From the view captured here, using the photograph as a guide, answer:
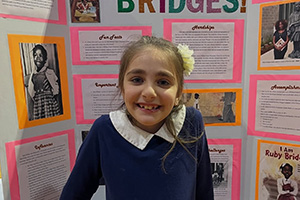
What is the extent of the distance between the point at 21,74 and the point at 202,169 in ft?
2.90

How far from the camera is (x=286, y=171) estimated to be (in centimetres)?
116

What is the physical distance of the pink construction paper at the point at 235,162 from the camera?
4.02ft

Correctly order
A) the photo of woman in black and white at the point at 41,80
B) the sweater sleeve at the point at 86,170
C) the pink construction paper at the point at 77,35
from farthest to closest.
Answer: the pink construction paper at the point at 77,35
the photo of woman in black and white at the point at 41,80
the sweater sleeve at the point at 86,170

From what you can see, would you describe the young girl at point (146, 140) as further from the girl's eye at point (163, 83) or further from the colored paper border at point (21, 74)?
the colored paper border at point (21, 74)

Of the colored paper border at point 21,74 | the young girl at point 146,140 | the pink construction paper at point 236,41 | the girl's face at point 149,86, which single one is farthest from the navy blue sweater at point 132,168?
the pink construction paper at point 236,41

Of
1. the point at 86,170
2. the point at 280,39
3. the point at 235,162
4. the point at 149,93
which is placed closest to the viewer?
the point at 149,93

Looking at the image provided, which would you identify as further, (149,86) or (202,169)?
(202,169)

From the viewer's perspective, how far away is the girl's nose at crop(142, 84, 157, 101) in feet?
2.35

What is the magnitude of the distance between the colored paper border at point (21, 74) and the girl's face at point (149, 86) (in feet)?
1.57

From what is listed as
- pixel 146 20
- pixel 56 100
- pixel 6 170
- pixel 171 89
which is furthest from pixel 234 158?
pixel 6 170

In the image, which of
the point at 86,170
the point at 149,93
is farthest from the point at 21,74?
the point at 149,93

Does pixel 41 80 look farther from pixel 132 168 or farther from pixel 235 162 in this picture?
pixel 235 162

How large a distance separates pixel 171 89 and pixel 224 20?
600 mm

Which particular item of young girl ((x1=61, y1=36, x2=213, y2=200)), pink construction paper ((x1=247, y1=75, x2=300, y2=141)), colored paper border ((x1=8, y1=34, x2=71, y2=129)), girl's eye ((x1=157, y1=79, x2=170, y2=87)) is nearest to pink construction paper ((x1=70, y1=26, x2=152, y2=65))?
colored paper border ((x1=8, y1=34, x2=71, y2=129))
